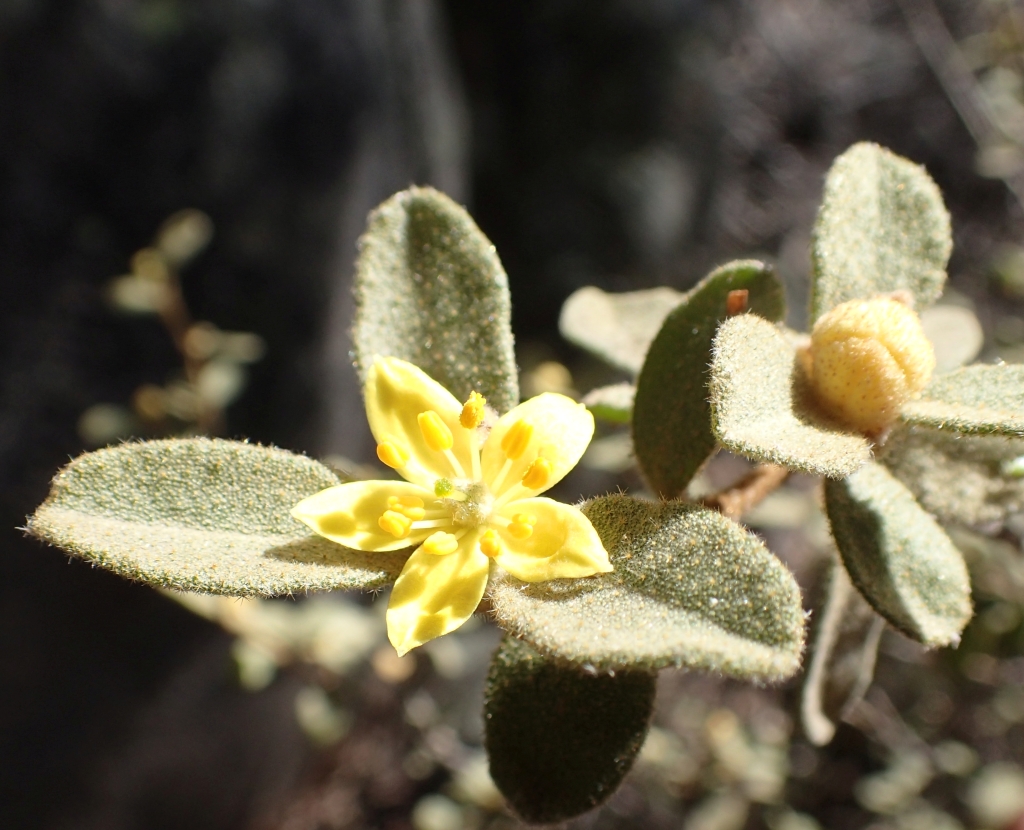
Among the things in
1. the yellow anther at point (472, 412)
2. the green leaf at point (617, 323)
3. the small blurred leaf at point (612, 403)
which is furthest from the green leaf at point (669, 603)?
the green leaf at point (617, 323)

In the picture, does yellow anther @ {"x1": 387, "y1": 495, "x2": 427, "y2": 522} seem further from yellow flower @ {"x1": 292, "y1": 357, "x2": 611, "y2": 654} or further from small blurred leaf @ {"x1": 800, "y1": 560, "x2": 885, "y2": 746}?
small blurred leaf @ {"x1": 800, "y1": 560, "x2": 885, "y2": 746}

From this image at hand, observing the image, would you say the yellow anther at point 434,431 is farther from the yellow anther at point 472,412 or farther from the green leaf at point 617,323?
the green leaf at point 617,323

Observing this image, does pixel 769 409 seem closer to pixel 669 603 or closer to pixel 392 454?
pixel 669 603

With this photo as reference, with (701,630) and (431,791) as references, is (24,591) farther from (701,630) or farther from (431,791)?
(701,630)

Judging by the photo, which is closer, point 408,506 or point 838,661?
point 408,506

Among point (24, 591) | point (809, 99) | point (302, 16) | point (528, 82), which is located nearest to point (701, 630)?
point (24, 591)

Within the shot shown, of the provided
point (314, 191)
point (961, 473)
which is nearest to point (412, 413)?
point (961, 473)

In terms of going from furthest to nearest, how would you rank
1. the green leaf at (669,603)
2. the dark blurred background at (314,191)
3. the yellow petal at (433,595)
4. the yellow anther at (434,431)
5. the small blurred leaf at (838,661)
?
the dark blurred background at (314,191)
the small blurred leaf at (838,661)
the yellow anther at (434,431)
the yellow petal at (433,595)
the green leaf at (669,603)
